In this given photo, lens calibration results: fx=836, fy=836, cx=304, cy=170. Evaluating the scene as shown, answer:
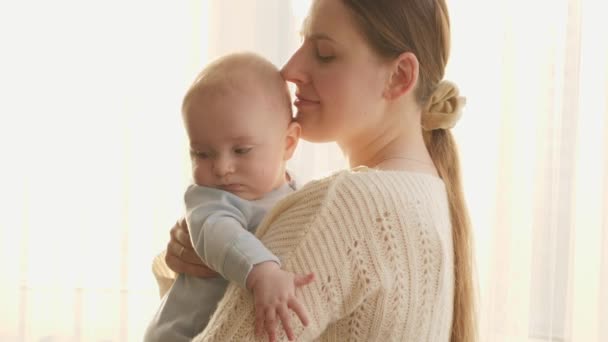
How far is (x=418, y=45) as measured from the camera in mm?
1336

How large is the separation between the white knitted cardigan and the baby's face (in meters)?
0.12

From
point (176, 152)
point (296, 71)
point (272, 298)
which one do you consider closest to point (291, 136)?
point (296, 71)

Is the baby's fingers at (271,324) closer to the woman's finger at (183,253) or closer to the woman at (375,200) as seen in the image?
the woman at (375,200)

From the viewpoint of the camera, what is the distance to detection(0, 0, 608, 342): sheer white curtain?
2721 millimetres

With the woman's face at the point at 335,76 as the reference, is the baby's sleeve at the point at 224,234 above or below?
below

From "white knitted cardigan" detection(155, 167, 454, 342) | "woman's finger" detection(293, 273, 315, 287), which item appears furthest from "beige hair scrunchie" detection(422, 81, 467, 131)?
"woman's finger" detection(293, 273, 315, 287)

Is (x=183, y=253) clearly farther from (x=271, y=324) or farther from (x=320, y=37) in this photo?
(x=320, y=37)

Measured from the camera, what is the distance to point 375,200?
1.20 meters

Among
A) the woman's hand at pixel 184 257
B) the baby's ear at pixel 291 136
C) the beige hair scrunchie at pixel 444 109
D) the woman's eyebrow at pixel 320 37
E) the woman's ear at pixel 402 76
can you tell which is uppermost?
the woman's eyebrow at pixel 320 37

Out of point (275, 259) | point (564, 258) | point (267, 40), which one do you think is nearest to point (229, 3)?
point (267, 40)

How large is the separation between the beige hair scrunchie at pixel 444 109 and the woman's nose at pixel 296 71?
8.9 inches

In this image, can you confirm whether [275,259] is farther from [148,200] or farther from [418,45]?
[148,200]

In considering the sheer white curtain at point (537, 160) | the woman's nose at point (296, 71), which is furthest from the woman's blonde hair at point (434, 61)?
the sheer white curtain at point (537, 160)

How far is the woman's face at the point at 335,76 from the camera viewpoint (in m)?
1.32
